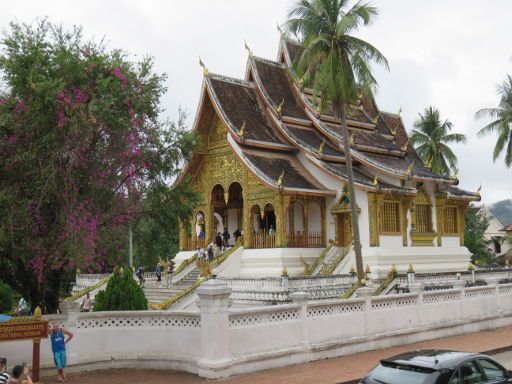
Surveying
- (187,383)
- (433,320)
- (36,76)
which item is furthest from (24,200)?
(433,320)

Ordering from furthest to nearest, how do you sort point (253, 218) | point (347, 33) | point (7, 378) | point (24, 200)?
point (253, 218), point (347, 33), point (24, 200), point (7, 378)

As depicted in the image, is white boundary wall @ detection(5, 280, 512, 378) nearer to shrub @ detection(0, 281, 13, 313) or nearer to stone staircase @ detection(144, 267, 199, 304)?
stone staircase @ detection(144, 267, 199, 304)

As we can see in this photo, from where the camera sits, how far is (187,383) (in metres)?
10.9

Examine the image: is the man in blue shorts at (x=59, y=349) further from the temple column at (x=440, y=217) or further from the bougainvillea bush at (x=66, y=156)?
the temple column at (x=440, y=217)

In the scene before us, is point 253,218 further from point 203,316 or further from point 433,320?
point 203,316

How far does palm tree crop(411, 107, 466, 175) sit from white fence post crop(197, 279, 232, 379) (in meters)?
31.8

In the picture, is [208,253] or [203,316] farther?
[208,253]

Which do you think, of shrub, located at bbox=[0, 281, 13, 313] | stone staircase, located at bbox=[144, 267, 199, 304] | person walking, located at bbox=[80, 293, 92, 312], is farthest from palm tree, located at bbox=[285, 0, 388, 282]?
shrub, located at bbox=[0, 281, 13, 313]

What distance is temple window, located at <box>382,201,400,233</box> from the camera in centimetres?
2541

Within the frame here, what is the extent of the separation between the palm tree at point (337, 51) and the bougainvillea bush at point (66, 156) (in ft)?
26.4

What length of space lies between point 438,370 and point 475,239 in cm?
4212

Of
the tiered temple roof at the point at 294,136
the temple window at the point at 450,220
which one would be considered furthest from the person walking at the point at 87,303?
the temple window at the point at 450,220

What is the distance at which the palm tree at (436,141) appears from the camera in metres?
41.1

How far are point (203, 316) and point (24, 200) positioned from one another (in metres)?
4.30
